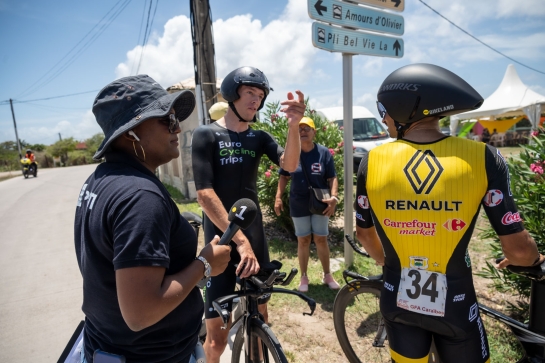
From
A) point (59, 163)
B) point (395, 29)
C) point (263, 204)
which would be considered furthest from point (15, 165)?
point (395, 29)

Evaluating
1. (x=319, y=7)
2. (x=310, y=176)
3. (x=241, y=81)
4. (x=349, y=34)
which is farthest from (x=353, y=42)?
(x=241, y=81)

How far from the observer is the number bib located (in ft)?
5.14

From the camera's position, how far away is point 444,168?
1503 mm

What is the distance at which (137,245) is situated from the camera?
106cm

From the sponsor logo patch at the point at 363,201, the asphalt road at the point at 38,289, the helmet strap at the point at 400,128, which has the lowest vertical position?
the asphalt road at the point at 38,289

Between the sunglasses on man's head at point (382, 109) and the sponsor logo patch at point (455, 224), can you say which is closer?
the sponsor logo patch at point (455, 224)

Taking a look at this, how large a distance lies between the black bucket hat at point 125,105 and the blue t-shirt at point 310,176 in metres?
3.10

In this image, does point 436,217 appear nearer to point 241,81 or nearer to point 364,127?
point 241,81

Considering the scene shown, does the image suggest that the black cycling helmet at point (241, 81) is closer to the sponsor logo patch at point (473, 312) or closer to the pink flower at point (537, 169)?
the sponsor logo patch at point (473, 312)

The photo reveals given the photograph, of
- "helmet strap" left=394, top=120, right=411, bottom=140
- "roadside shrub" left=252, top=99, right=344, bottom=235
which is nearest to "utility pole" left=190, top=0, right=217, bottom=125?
"roadside shrub" left=252, top=99, right=344, bottom=235

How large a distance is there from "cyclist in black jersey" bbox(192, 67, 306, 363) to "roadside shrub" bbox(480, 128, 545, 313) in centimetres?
194

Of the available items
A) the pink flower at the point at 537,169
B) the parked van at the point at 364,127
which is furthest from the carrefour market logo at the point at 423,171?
the parked van at the point at 364,127

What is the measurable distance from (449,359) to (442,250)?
0.51 m

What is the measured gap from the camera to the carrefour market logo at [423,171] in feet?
4.96
